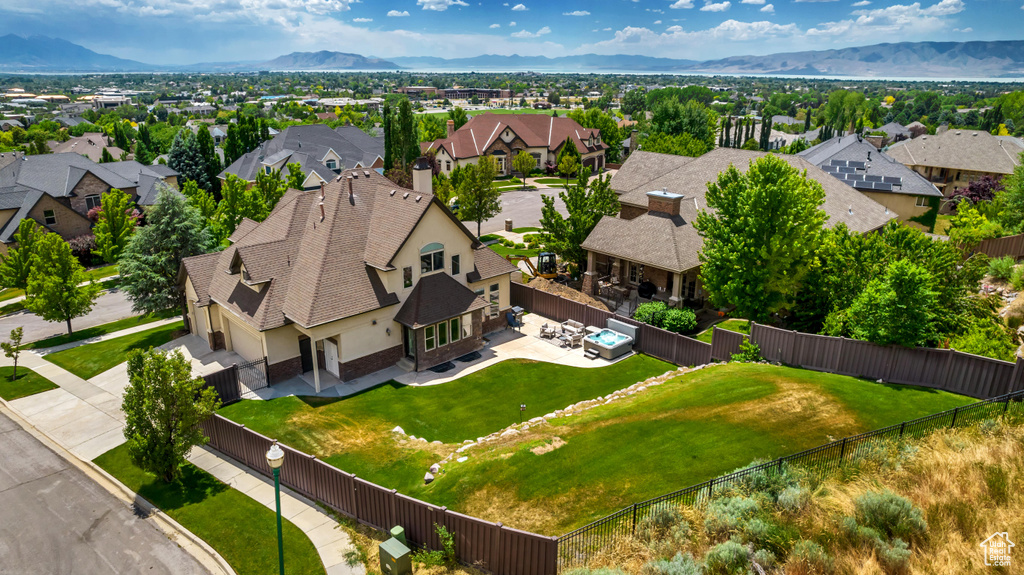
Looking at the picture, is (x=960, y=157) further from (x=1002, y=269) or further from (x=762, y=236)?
(x=762, y=236)

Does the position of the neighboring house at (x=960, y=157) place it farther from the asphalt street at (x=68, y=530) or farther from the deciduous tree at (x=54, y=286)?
the deciduous tree at (x=54, y=286)

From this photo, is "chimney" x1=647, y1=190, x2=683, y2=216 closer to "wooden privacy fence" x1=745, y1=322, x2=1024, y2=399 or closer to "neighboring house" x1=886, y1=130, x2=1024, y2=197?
"wooden privacy fence" x1=745, y1=322, x2=1024, y2=399

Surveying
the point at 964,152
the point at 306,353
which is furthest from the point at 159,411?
the point at 964,152

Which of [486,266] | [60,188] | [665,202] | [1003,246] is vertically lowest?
[486,266]

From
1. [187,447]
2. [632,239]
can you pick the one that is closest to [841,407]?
[632,239]

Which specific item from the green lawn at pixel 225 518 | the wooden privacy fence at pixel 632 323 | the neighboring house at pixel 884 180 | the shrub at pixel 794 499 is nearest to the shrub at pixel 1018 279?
the wooden privacy fence at pixel 632 323

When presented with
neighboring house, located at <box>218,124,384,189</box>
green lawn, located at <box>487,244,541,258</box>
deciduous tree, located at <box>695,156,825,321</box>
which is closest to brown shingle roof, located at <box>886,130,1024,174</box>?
green lawn, located at <box>487,244,541,258</box>
